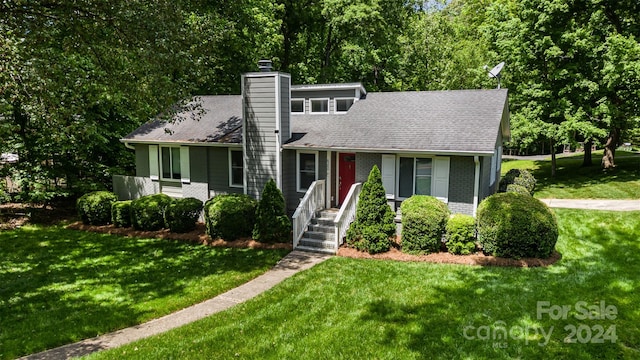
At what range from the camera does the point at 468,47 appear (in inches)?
1312

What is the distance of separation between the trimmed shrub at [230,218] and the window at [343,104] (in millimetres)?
5758

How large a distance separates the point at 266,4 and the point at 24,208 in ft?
55.8

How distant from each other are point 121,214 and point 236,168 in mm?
4814

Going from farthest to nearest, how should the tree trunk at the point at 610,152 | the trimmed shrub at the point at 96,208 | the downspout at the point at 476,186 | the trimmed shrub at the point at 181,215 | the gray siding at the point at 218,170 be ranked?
the tree trunk at the point at 610,152, the gray siding at the point at 218,170, the trimmed shrub at the point at 96,208, the trimmed shrub at the point at 181,215, the downspout at the point at 476,186

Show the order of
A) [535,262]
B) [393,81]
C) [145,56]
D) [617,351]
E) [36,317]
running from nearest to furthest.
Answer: [617,351] → [36,317] → [535,262] → [145,56] → [393,81]

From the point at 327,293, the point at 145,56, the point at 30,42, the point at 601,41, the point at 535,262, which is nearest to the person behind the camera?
the point at 327,293

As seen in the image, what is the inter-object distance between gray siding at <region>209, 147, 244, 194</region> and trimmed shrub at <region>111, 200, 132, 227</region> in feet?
10.7

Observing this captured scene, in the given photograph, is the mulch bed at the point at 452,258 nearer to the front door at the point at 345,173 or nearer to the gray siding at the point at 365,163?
the gray siding at the point at 365,163

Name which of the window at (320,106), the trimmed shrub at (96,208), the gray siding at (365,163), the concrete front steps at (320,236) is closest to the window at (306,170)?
the gray siding at (365,163)

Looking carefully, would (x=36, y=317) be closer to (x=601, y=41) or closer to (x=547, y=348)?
(x=547, y=348)

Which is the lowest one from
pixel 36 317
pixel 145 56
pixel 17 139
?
pixel 36 317

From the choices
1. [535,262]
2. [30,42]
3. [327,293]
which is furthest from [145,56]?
[535,262]

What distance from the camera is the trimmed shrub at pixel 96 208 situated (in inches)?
655

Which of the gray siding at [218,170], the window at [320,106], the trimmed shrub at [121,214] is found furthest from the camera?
the window at [320,106]
